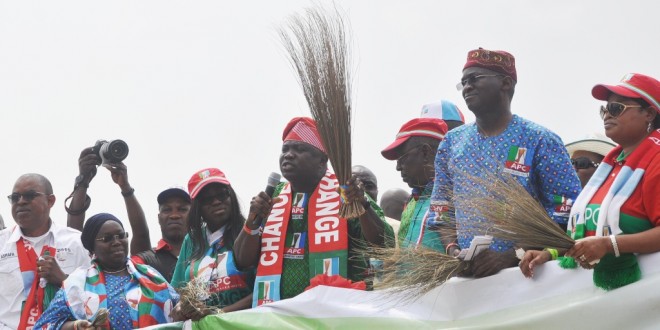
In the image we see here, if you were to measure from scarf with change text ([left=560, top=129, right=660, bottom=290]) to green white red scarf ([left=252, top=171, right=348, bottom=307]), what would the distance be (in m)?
1.79

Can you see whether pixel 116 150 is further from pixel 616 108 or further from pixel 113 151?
pixel 616 108

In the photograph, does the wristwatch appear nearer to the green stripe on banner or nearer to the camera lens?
the camera lens

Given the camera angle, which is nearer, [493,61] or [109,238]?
[493,61]

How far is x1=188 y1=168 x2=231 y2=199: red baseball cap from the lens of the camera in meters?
7.42

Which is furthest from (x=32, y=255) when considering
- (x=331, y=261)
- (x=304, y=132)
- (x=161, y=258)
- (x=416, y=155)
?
(x=416, y=155)

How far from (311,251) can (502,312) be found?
1605 mm

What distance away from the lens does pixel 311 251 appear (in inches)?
266

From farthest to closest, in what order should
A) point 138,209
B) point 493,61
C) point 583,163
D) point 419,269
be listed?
1. point 138,209
2. point 583,163
3. point 493,61
4. point 419,269

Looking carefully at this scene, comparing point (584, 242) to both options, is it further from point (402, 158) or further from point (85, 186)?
point (85, 186)

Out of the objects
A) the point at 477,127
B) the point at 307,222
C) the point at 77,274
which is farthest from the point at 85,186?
the point at 477,127

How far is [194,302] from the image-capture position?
643 centimetres

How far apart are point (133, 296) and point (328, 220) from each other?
1.36 metres

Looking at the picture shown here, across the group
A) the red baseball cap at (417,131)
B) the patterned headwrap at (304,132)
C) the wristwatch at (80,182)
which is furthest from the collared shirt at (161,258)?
the red baseball cap at (417,131)

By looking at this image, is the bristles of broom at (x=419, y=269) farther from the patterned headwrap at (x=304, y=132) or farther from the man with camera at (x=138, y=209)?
the man with camera at (x=138, y=209)
